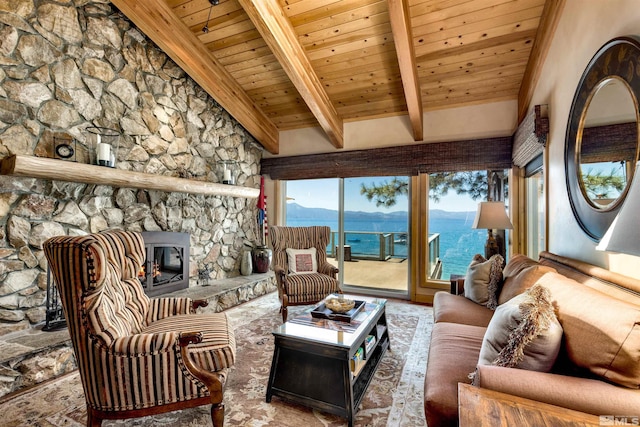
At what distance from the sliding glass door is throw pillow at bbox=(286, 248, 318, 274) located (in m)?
1.14

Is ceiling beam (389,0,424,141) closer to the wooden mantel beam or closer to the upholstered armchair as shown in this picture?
the upholstered armchair

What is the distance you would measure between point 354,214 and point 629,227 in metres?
4.18

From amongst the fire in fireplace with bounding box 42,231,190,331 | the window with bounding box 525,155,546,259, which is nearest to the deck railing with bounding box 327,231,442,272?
the window with bounding box 525,155,546,259

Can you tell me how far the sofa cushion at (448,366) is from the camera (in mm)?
1293

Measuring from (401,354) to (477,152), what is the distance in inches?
109

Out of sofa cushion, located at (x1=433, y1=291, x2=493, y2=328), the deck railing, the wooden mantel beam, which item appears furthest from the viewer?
the deck railing

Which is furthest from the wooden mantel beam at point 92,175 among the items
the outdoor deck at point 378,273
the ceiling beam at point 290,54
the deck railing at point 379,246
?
the outdoor deck at point 378,273

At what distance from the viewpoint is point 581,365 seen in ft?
3.74

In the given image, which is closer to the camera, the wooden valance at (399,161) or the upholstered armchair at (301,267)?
the upholstered armchair at (301,267)

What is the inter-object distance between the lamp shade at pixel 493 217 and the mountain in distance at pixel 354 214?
0.99 meters

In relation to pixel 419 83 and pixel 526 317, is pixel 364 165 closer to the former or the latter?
pixel 419 83

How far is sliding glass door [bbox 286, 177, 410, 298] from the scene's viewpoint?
468 centimetres

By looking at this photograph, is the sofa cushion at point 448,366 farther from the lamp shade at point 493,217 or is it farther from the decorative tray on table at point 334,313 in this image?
the lamp shade at point 493,217

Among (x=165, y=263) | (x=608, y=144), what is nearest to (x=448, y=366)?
(x=608, y=144)
